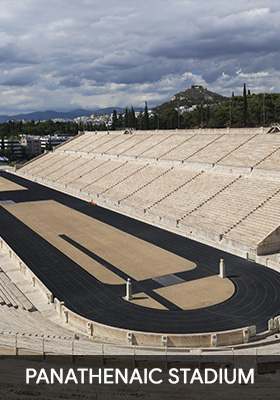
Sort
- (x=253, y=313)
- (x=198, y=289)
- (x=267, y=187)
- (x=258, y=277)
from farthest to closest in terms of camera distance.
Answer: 1. (x=267, y=187)
2. (x=258, y=277)
3. (x=198, y=289)
4. (x=253, y=313)

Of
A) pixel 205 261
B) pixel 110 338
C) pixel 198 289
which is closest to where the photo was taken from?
pixel 110 338

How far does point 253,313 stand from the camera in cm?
1867

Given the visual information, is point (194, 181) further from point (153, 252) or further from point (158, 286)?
point (158, 286)

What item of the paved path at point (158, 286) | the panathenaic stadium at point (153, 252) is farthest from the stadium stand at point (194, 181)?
the paved path at point (158, 286)

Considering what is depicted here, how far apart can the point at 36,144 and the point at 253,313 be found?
127391 mm

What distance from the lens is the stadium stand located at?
3072 cm

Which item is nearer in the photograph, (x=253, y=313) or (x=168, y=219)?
(x=253, y=313)

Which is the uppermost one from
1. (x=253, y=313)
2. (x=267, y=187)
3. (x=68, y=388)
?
(x=267, y=187)

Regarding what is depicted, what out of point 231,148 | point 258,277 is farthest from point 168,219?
point 231,148

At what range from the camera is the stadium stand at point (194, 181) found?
101ft

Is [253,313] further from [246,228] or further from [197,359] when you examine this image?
[246,228]

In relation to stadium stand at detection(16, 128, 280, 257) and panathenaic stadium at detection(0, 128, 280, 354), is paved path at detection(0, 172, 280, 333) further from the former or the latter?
stadium stand at detection(16, 128, 280, 257)

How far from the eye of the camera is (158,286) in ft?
72.9

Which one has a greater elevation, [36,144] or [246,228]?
[36,144]
